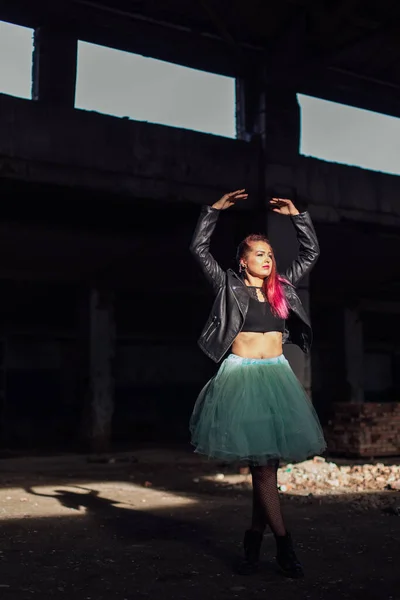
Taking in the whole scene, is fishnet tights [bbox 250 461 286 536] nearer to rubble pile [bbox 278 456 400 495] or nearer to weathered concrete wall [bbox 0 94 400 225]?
rubble pile [bbox 278 456 400 495]

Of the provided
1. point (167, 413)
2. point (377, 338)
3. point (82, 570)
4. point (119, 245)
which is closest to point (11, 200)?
point (119, 245)

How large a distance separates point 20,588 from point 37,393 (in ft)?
51.1

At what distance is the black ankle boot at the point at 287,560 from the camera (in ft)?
12.7

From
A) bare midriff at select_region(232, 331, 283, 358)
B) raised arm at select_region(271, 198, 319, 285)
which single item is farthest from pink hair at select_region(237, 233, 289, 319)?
raised arm at select_region(271, 198, 319, 285)

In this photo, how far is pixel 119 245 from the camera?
13.1 meters

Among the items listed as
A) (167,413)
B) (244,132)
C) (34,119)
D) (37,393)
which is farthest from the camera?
(167,413)

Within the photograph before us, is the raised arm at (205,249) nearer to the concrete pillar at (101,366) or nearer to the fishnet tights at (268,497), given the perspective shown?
the fishnet tights at (268,497)

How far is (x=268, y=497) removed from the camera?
12.7ft

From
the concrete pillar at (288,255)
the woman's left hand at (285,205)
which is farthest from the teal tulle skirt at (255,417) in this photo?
the concrete pillar at (288,255)

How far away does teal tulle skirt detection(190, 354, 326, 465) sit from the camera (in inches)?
153

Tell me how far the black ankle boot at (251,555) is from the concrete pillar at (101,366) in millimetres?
11904

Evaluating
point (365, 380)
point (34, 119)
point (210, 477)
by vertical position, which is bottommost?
point (210, 477)

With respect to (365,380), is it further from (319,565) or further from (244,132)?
(319,565)

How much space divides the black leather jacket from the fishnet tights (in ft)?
2.34
